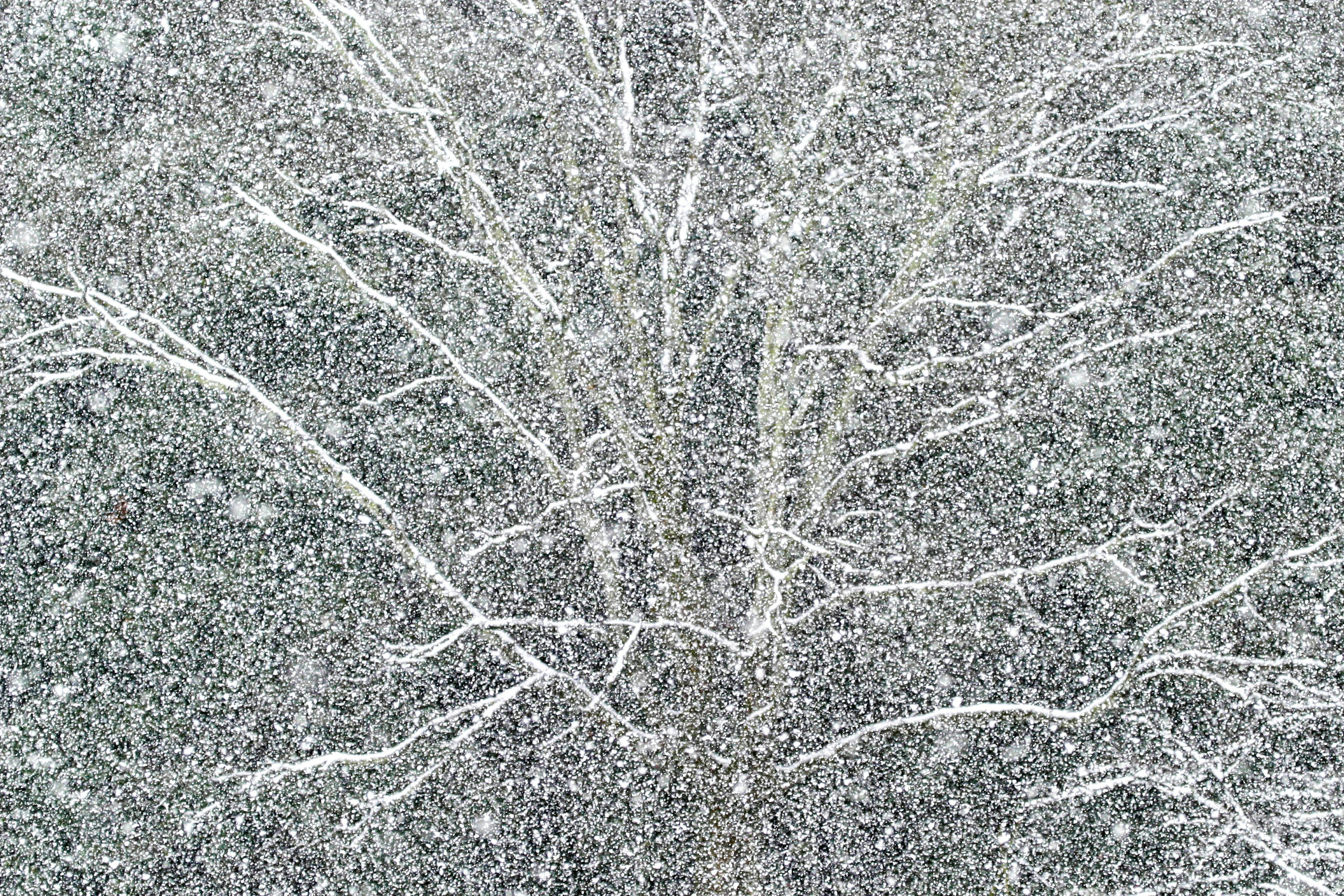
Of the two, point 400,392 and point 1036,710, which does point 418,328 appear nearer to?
point 400,392

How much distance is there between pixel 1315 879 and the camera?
1.46m

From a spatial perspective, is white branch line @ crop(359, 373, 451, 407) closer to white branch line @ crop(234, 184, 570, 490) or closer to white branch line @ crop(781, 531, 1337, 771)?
white branch line @ crop(234, 184, 570, 490)

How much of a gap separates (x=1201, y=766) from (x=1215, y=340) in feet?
2.15

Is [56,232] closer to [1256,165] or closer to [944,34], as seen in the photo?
[944,34]

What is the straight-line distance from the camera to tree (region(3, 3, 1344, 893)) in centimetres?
148

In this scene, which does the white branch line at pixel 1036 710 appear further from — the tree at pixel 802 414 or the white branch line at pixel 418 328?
the white branch line at pixel 418 328

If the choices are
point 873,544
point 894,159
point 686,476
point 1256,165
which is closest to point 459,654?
point 686,476

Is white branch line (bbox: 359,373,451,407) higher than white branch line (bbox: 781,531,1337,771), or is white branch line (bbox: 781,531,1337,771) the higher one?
white branch line (bbox: 359,373,451,407)

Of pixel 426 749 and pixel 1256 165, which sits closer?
pixel 426 749

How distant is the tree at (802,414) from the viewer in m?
1.48

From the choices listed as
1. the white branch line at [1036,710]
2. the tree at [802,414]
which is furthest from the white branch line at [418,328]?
the white branch line at [1036,710]

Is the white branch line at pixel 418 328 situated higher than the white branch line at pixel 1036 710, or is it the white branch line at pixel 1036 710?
the white branch line at pixel 418 328

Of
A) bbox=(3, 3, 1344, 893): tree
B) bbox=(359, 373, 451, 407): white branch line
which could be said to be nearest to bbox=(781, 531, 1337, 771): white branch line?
bbox=(3, 3, 1344, 893): tree

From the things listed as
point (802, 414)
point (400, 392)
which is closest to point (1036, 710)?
point (802, 414)
